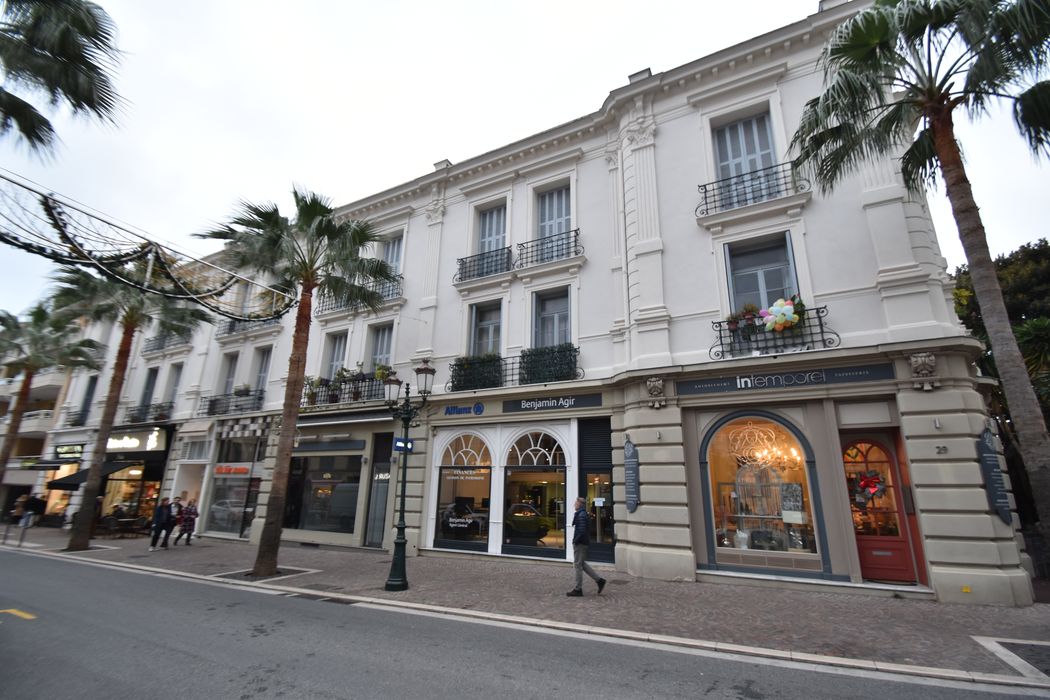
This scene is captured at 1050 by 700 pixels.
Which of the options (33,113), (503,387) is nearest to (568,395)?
(503,387)

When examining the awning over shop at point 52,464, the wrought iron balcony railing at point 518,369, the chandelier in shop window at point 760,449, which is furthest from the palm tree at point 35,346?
the chandelier in shop window at point 760,449

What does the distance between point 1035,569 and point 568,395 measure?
409 inches

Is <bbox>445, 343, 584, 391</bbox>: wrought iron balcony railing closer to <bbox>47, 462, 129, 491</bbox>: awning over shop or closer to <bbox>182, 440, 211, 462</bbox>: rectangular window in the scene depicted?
<bbox>182, 440, 211, 462</bbox>: rectangular window

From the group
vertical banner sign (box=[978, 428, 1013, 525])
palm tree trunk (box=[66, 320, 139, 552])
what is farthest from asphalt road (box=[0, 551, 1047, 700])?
palm tree trunk (box=[66, 320, 139, 552])

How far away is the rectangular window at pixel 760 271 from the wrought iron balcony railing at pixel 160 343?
77.9ft

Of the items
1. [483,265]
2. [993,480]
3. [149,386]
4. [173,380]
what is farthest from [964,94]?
[149,386]

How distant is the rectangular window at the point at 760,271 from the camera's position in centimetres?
1118

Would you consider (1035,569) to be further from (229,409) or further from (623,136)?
(229,409)

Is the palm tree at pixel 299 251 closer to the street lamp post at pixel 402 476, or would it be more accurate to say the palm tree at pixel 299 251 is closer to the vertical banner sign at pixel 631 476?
the street lamp post at pixel 402 476

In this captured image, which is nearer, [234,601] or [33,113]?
[33,113]

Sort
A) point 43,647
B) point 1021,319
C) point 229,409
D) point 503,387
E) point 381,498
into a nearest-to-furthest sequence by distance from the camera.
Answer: point 43,647
point 503,387
point 381,498
point 1021,319
point 229,409

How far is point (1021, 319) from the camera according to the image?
702 inches

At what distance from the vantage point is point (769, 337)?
34.6ft

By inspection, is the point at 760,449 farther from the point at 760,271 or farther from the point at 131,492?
the point at 131,492
